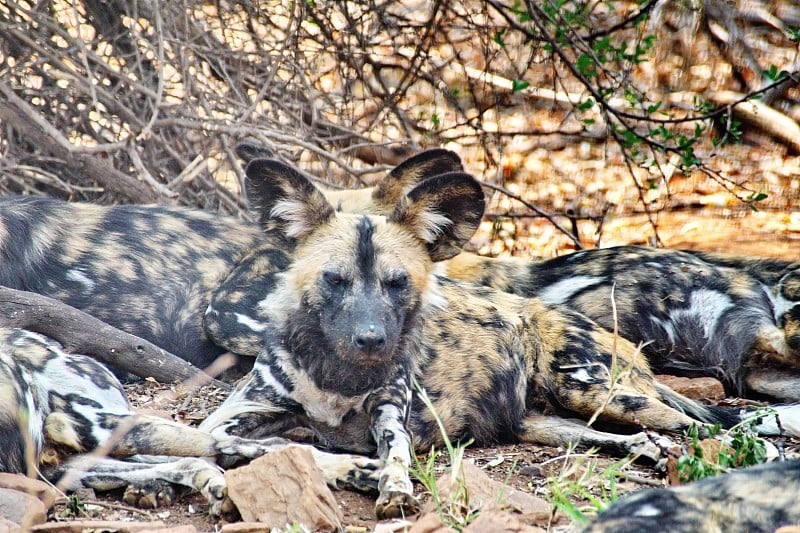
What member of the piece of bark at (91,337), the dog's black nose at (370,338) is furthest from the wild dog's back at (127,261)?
the dog's black nose at (370,338)

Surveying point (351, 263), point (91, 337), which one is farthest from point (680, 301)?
point (91, 337)

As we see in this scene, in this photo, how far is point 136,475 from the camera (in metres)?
2.63

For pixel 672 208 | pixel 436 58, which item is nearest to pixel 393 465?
pixel 436 58

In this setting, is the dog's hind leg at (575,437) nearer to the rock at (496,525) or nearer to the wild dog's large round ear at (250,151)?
the rock at (496,525)

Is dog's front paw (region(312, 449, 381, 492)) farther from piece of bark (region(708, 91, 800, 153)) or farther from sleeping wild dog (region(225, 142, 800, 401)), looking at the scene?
piece of bark (region(708, 91, 800, 153))

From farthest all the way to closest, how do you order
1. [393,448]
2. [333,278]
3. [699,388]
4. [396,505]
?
1. [699,388]
2. [333,278]
3. [393,448]
4. [396,505]

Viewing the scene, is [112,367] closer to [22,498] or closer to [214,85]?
[22,498]

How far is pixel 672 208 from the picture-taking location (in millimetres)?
6637

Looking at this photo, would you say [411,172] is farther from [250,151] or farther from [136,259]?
[136,259]

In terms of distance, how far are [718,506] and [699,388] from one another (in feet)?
7.40

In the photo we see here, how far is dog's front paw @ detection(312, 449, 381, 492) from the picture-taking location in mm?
2684

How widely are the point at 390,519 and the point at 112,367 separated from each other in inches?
62.4

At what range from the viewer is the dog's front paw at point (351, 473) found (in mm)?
2684

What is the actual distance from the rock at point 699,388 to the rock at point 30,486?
2.32m
